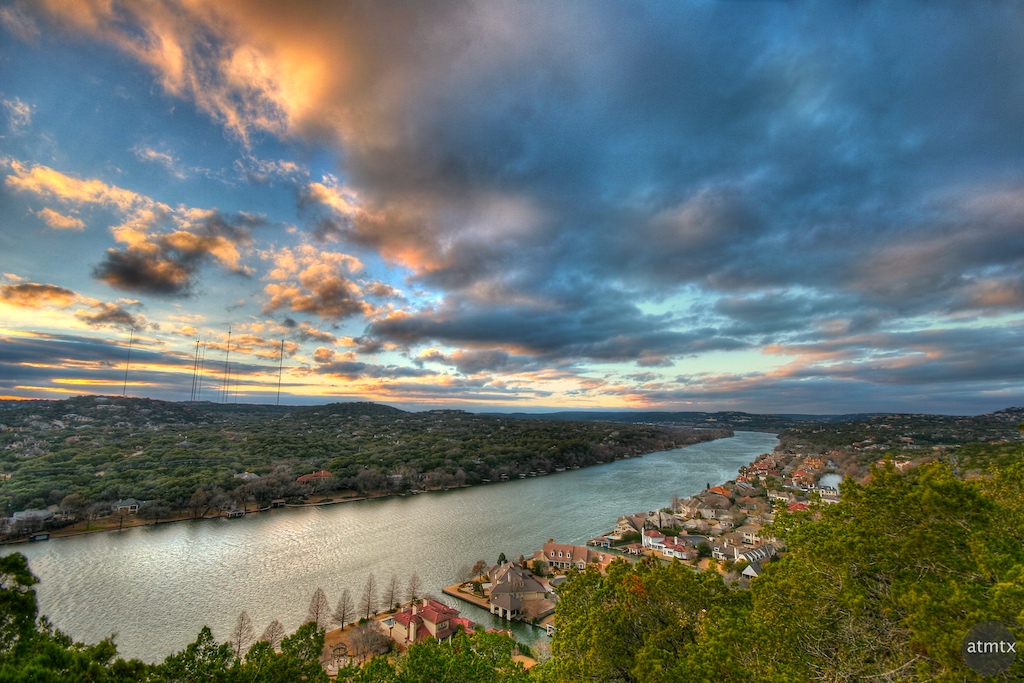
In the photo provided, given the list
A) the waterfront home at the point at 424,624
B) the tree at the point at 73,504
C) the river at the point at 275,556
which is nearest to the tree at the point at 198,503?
the river at the point at 275,556

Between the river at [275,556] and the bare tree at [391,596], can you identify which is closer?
the river at [275,556]

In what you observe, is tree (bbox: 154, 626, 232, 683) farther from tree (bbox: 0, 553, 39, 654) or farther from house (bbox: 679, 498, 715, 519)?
house (bbox: 679, 498, 715, 519)

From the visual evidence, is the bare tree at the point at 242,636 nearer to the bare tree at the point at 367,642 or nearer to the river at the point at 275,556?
the river at the point at 275,556

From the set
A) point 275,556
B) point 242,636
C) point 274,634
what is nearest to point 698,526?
point 274,634

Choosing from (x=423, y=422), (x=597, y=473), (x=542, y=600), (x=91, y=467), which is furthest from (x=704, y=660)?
(x=423, y=422)

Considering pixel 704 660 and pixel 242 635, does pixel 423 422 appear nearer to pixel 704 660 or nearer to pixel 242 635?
pixel 242 635

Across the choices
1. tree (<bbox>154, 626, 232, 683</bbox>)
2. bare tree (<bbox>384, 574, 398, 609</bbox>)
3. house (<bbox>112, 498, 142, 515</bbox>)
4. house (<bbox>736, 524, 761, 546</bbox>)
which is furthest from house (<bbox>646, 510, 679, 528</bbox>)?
house (<bbox>112, 498, 142, 515</bbox>)
